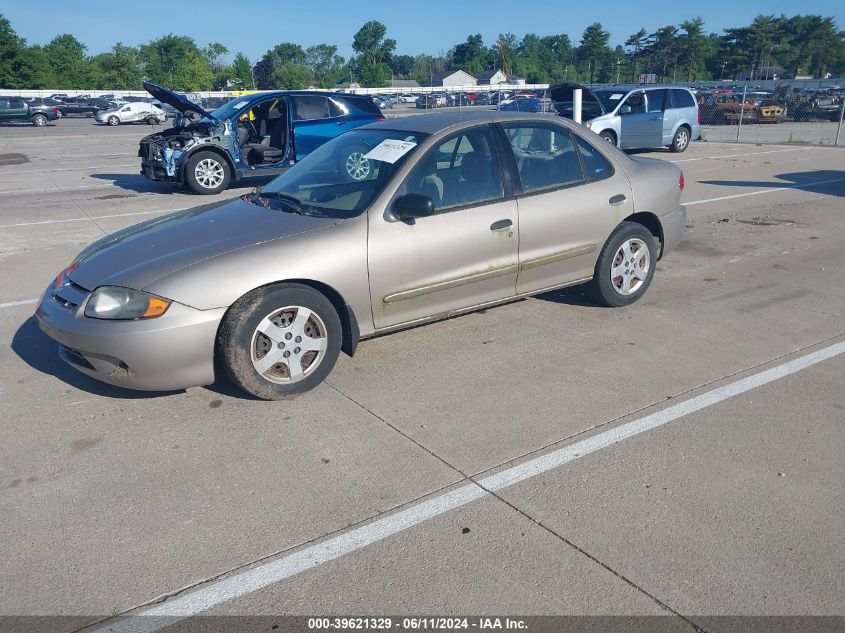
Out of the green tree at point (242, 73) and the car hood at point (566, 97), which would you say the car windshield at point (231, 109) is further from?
the green tree at point (242, 73)

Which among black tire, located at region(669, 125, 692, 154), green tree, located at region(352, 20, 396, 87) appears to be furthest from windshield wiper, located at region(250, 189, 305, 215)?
green tree, located at region(352, 20, 396, 87)

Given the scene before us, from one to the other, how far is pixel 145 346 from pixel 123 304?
291 mm

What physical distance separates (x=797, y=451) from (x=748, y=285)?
3.35 meters

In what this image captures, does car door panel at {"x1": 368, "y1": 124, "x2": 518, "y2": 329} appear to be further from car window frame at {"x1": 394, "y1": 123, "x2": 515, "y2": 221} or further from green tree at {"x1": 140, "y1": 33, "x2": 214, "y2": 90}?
green tree at {"x1": 140, "y1": 33, "x2": 214, "y2": 90}

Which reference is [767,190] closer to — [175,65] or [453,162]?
[453,162]

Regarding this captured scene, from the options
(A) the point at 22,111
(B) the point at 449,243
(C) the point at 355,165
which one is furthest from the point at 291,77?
(B) the point at 449,243

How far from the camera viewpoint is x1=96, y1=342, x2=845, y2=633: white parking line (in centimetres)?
263

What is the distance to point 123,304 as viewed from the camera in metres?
3.99

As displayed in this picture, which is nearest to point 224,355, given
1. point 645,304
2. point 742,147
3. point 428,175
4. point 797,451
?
point 428,175

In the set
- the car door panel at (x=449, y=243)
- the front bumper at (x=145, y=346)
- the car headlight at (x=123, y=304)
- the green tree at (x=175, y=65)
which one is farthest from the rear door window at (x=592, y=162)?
the green tree at (x=175, y=65)

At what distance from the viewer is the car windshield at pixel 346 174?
4.73 metres

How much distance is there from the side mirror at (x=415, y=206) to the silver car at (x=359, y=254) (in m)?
0.02

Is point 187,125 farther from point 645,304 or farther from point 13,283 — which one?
point 645,304

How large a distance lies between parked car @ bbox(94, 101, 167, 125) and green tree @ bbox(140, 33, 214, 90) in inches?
1276
